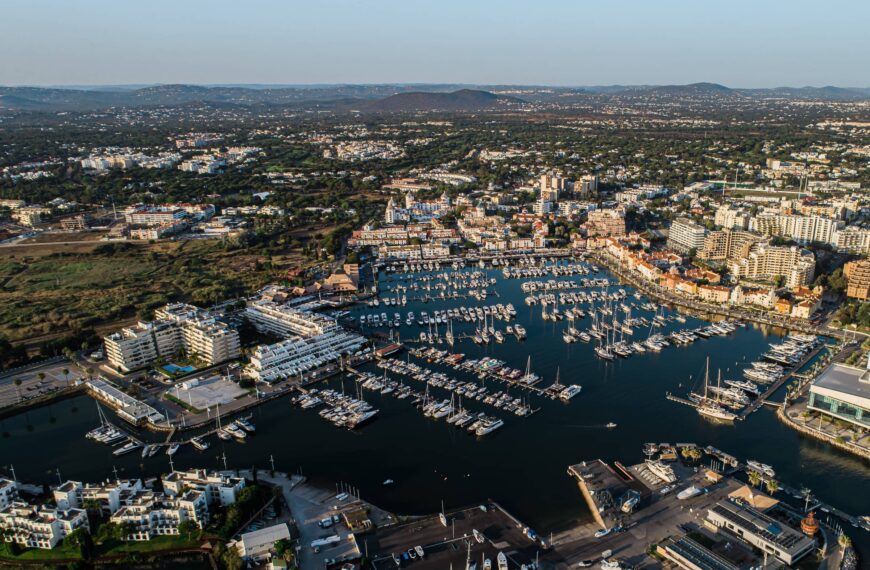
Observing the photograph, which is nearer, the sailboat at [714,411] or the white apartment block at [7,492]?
the white apartment block at [7,492]

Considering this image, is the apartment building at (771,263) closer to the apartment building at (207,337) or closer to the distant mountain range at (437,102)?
the apartment building at (207,337)

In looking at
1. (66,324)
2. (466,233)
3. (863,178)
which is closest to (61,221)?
(66,324)

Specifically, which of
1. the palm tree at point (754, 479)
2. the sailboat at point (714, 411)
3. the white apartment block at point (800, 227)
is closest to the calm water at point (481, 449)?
the sailboat at point (714, 411)

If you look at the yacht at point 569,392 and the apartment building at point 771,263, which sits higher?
the apartment building at point 771,263

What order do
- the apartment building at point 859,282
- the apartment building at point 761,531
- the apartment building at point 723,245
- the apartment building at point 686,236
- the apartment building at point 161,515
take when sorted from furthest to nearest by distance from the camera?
1. the apartment building at point 686,236
2. the apartment building at point 723,245
3. the apartment building at point 859,282
4. the apartment building at point 161,515
5. the apartment building at point 761,531

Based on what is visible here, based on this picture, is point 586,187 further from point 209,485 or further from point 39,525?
point 39,525

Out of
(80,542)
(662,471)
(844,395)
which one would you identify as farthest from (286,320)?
(844,395)
